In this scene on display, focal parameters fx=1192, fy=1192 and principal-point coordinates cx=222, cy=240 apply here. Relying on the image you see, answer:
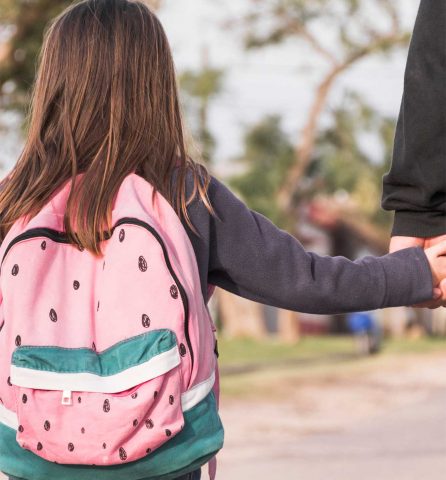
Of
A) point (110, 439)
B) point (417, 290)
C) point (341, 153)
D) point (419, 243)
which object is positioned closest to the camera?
point (110, 439)

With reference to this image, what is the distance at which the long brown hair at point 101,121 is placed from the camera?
240cm

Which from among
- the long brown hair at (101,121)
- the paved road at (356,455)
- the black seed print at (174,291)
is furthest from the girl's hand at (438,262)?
the paved road at (356,455)

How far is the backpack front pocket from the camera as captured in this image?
7.32 ft

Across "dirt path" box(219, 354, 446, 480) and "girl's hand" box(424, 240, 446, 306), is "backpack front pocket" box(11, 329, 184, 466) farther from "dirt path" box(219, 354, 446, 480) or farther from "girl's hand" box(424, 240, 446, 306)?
"dirt path" box(219, 354, 446, 480)

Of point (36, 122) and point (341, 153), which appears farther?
point (341, 153)

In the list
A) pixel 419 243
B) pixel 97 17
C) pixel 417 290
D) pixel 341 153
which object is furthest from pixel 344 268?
Result: pixel 341 153

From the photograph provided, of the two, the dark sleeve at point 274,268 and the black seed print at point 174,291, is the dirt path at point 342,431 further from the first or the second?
the black seed print at point 174,291

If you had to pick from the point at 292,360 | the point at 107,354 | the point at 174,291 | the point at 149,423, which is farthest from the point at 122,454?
the point at 292,360

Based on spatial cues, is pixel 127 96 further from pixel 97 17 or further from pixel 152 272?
pixel 152 272

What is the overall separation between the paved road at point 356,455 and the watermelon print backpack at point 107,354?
200 inches

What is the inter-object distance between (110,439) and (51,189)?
53cm

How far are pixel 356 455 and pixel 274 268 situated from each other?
6081 mm

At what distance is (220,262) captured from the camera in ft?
8.05

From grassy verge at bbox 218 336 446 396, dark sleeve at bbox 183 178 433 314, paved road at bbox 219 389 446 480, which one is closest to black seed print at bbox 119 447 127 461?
dark sleeve at bbox 183 178 433 314
